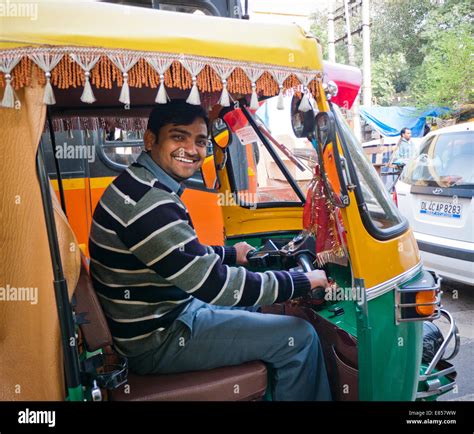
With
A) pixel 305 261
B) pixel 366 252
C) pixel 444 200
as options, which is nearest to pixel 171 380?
pixel 305 261

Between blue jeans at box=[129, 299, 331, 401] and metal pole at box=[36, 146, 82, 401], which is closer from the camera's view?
metal pole at box=[36, 146, 82, 401]

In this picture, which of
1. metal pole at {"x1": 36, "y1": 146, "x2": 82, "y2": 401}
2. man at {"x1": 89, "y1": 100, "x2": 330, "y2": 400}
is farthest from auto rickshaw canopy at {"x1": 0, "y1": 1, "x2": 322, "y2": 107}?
man at {"x1": 89, "y1": 100, "x2": 330, "y2": 400}

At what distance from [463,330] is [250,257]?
8.94ft

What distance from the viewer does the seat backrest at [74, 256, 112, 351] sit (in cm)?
183

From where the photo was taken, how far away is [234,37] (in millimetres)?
1729

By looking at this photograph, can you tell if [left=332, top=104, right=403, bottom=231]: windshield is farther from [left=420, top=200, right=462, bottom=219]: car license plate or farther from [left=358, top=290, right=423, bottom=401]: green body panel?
[left=420, top=200, right=462, bottom=219]: car license plate

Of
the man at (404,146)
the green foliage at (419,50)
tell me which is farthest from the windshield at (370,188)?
the green foliage at (419,50)

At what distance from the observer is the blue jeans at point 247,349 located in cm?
199

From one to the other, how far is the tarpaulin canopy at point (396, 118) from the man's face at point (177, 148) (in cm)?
1408

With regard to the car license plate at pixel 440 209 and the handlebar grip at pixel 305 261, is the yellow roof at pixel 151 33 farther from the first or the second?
the car license plate at pixel 440 209

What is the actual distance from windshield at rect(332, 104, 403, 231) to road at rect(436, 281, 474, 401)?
42.1 inches

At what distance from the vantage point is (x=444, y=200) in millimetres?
5051

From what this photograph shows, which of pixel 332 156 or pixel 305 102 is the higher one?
pixel 305 102

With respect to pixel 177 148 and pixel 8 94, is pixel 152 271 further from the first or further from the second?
pixel 8 94
